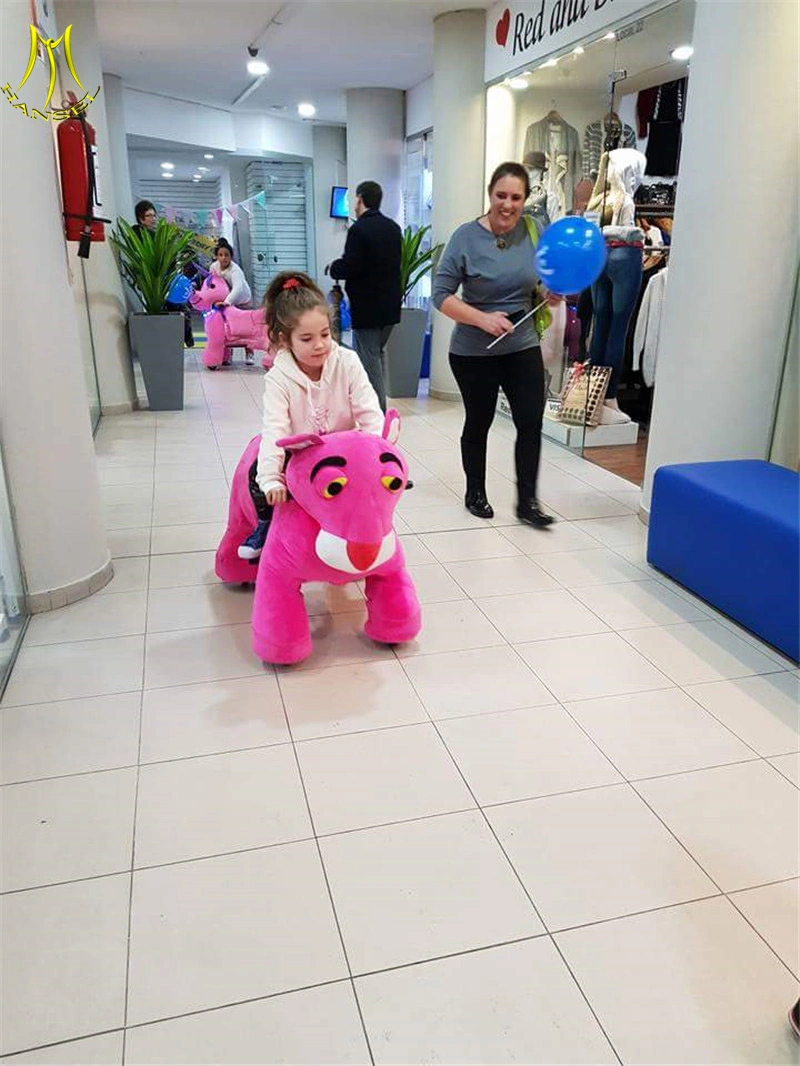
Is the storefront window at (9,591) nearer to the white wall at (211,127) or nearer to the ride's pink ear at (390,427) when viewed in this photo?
the ride's pink ear at (390,427)

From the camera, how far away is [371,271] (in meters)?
5.32

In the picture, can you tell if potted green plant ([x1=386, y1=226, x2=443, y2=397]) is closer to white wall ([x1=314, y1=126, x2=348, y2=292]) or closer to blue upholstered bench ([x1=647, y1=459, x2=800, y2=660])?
blue upholstered bench ([x1=647, y1=459, x2=800, y2=660])

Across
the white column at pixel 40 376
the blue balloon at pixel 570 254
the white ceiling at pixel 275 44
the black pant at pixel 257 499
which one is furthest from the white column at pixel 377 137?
the black pant at pixel 257 499

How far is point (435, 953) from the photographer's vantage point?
1.56 meters

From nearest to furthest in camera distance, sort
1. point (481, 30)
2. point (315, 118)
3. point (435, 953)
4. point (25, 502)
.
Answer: point (435, 953)
point (25, 502)
point (481, 30)
point (315, 118)

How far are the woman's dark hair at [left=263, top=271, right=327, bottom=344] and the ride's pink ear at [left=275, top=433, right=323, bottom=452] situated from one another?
1.36ft

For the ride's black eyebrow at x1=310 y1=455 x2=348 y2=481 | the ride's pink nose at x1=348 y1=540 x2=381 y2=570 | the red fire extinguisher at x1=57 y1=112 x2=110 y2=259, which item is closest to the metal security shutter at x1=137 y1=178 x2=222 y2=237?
the red fire extinguisher at x1=57 y1=112 x2=110 y2=259

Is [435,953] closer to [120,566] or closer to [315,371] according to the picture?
[315,371]

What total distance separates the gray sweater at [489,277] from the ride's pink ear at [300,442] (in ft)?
4.96

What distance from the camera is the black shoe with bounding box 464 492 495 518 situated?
4.03 metres

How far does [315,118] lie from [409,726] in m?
11.3

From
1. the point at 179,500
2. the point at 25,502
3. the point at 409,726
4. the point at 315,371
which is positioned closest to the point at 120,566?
the point at 25,502

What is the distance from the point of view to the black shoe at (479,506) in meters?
4.03

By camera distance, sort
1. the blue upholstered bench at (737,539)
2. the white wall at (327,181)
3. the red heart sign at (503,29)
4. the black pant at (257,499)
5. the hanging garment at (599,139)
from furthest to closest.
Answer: the white wall at (327,181) → the red heart sign at (503,29) → the hanging garment at (599,139) → the black pant at (257,499) → the blue upholstered bench at (737,539)
